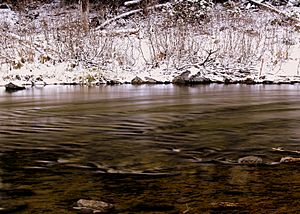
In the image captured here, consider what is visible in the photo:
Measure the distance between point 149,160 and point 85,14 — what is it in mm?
22652

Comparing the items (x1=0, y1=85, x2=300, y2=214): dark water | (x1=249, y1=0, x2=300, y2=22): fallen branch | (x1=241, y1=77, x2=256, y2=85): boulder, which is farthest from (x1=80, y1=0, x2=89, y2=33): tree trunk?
(x1=0, y1=85, x2=300, y2=214): dark water

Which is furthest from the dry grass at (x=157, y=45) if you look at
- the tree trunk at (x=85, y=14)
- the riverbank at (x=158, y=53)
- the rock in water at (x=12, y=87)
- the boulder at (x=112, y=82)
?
the rock in water at (x=12, y=87)

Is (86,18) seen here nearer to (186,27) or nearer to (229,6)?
(186,27)

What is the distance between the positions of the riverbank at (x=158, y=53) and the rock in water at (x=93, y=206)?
1812cm

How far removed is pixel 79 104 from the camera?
13516 millimetres

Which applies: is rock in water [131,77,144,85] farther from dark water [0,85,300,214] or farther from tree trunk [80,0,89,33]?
dark water [0,85,300,214]

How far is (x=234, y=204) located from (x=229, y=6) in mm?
25436

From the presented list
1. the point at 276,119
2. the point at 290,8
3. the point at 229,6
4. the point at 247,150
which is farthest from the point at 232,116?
the point at 290,8

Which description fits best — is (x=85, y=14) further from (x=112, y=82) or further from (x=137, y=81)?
(x=137, y=81)

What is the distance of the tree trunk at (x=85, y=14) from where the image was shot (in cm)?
2569

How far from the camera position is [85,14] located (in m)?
27.9

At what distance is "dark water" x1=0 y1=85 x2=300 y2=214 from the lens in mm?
4402

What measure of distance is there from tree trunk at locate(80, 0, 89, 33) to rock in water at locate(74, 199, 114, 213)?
21.4 metres

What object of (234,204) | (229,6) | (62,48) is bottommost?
(234,204)
